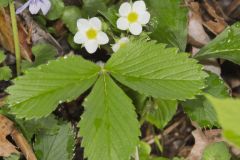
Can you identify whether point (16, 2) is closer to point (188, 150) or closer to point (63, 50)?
point (63, 50)

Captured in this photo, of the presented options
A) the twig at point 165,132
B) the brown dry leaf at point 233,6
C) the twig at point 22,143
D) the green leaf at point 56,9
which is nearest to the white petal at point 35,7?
the green leaf at point 56,9

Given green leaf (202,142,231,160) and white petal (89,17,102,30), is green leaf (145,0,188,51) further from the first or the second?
green leaf (202,142,231,160)

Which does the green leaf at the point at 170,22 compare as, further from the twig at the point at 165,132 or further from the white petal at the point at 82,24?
the twig at the point at 165,132

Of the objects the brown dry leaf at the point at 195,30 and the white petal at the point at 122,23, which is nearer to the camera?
the white petal at the point at 122,23

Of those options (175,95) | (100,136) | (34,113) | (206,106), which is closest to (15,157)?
(34,113)

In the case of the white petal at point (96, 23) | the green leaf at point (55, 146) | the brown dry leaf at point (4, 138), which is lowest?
the green leaf at point (55, 146)

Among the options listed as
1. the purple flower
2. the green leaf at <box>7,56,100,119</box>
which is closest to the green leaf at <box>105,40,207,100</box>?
the green leaf at <box>7,56,100,119</box>
